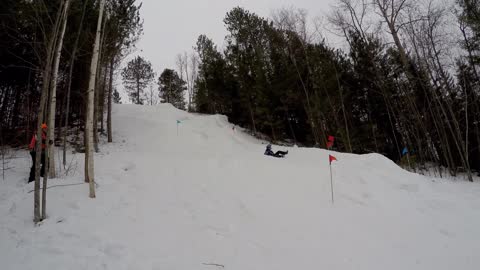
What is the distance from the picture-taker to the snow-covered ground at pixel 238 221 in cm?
316

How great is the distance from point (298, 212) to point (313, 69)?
13399 millimetres

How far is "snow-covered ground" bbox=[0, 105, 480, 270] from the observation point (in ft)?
10.4

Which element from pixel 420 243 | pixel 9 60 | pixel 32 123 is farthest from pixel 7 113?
pixel 420 243

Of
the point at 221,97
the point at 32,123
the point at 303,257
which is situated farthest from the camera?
the point at 221,97

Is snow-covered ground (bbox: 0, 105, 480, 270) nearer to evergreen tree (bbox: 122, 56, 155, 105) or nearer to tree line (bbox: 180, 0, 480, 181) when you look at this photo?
tree line (bbox: 180, 0, 480, 181)

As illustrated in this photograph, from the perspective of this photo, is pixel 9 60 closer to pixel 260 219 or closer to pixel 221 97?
pixel 260 219

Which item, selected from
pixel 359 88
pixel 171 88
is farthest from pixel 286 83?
pixel 171 88

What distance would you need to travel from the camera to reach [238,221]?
439 cm

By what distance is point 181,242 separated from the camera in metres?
3.56

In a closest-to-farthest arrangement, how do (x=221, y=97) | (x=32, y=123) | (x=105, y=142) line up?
1. (x=32, y=123)
2. (x=105, y=142)
3. (x=221, y=97)

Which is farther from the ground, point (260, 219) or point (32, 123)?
point (32, 123)

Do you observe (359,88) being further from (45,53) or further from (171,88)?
(171,88)

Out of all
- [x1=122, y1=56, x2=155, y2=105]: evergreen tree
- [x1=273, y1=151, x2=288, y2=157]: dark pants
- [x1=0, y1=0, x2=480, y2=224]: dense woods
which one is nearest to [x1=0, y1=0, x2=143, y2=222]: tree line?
[x1=0, y1=0, x2=480, y2=224]: dense woods

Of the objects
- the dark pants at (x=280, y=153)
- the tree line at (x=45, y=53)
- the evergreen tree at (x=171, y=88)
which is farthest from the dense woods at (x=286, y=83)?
the evergreen tree at (x=171, y=88)
